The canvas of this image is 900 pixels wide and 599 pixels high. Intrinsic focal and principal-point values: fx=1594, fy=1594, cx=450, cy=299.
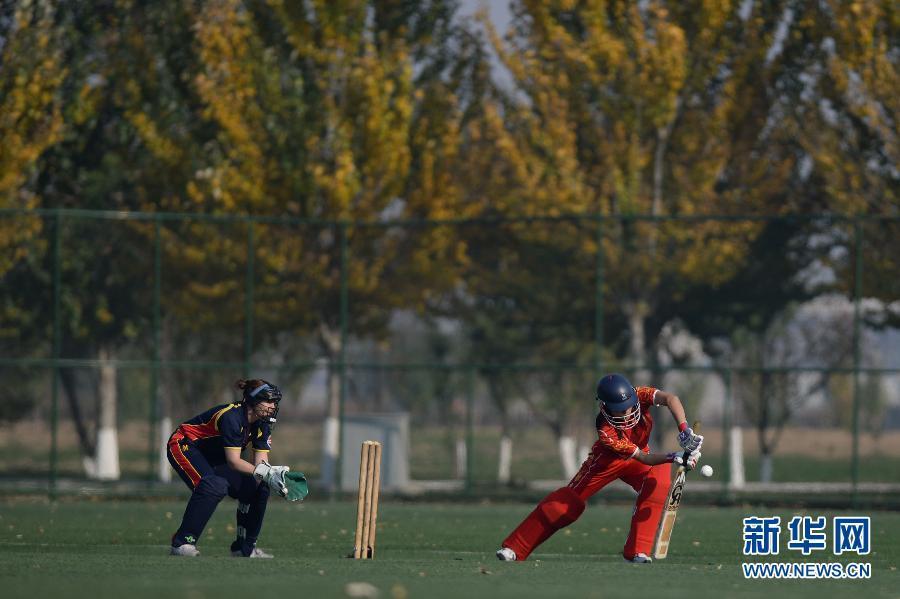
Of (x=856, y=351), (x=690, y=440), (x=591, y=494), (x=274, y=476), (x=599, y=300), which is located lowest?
(x=591, y=494)

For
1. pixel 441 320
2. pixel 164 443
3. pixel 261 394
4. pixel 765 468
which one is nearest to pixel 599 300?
pixel 441 320

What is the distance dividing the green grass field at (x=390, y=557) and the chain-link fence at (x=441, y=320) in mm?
3185

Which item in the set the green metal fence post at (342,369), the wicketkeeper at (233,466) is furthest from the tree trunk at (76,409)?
the wicketkeeper at (233,466)

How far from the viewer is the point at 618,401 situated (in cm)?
1234

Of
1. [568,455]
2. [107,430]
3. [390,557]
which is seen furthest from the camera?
[107,430]

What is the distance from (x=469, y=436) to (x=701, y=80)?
28.5 feet

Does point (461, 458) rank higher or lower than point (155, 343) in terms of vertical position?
lower

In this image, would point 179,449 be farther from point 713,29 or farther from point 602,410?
point 713,29

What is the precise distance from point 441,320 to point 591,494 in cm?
1217

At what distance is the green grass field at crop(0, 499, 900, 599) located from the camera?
9.99 meters

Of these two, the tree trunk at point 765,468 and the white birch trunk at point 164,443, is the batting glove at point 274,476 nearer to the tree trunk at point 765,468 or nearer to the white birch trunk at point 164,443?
the white birch trunk at point 164,443

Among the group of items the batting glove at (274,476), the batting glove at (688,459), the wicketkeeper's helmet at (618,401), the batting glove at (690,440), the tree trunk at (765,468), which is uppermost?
the wicketkeeper's helmet at (618,401)

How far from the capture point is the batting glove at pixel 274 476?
12125mm

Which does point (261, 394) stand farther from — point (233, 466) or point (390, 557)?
point (390, 557)
